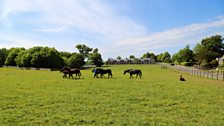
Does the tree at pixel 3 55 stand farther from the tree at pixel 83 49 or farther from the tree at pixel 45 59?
the tree at pixel 83 49

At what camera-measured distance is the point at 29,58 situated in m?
61.4

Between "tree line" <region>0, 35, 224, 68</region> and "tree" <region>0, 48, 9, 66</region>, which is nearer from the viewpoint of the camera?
"tree line" <region>0, 35, 224, 68</region>

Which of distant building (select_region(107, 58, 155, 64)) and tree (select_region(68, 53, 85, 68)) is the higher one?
distant building (select_region(107, 58, 155, 64))

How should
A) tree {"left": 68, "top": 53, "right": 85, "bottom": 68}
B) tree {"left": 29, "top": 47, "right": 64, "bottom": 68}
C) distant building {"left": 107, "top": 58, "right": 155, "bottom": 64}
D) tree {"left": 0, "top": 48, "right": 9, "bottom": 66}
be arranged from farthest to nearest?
distant building {"left": 107, "top": 58, "right": 155, "bottom": 64} → tree {"left": 0, "top": 48, "right": 9, "bottom": 66} → tree {"left": 68, "top": 53, "right": 85, "bottom": 68} → tree {"left": 29, "top": 47, "right": 64, "bottom": 68}

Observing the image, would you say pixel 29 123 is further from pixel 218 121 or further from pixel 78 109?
pixel 218 121

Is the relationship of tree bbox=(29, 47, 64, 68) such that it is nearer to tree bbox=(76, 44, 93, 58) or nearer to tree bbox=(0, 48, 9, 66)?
tree bbox=(0, 48, 9, 66)

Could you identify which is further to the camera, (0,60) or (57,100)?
(0,60)

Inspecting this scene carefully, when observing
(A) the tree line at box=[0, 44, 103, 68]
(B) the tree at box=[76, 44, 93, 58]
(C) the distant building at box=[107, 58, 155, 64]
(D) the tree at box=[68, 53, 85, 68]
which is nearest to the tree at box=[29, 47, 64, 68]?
(A) the tree line at box=[0, 44, 103, 68]

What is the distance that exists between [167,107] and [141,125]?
2.99 meters

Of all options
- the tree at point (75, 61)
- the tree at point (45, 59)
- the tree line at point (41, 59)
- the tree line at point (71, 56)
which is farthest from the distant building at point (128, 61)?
the tree at point (45, 59)

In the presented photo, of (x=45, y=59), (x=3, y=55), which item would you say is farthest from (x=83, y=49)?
(x=45, y=59)

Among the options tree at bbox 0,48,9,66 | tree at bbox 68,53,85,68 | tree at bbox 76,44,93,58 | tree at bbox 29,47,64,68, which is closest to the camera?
tree at bbox 29,47,64,68

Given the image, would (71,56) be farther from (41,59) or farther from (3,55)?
(3,55)

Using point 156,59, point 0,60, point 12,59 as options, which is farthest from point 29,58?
point 156,59
